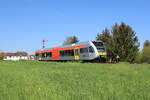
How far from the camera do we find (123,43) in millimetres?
40750

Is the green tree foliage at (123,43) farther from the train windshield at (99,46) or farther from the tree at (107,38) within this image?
the train windshield at (99,46)

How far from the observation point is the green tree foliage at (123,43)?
39.7 metres

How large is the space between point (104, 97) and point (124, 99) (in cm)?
49

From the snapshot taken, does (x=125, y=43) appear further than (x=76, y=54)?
Yes

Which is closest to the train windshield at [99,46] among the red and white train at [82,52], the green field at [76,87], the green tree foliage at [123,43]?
the red and white train at [82,52]

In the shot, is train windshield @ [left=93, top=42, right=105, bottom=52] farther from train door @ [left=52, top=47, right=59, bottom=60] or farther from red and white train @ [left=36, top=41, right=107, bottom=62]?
train door @ [left=52, top=47, right=59, bottom=60]

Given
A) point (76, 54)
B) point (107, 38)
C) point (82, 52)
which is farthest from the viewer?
point (107, 38)

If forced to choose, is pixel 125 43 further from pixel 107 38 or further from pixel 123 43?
pixel 107 38

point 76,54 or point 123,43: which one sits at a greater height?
point 123,43

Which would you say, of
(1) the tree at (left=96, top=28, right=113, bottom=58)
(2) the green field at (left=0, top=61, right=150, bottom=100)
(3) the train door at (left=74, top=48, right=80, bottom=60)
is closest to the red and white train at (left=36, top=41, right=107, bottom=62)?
(3) the train door at (left=74, top=48, right=80, bottom=60)

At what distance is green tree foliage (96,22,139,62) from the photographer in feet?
130

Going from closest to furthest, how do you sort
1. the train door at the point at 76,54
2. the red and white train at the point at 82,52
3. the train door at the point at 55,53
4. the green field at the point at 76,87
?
the green field at the point at 76,87 < the red and white train at the point at 82,52 < the train door at the point at 76,54 < the train door at the point at 55,53

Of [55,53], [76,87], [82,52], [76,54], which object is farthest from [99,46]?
[76,87]

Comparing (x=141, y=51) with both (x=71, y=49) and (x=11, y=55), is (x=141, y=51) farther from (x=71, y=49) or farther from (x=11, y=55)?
(x=11, y=55)
